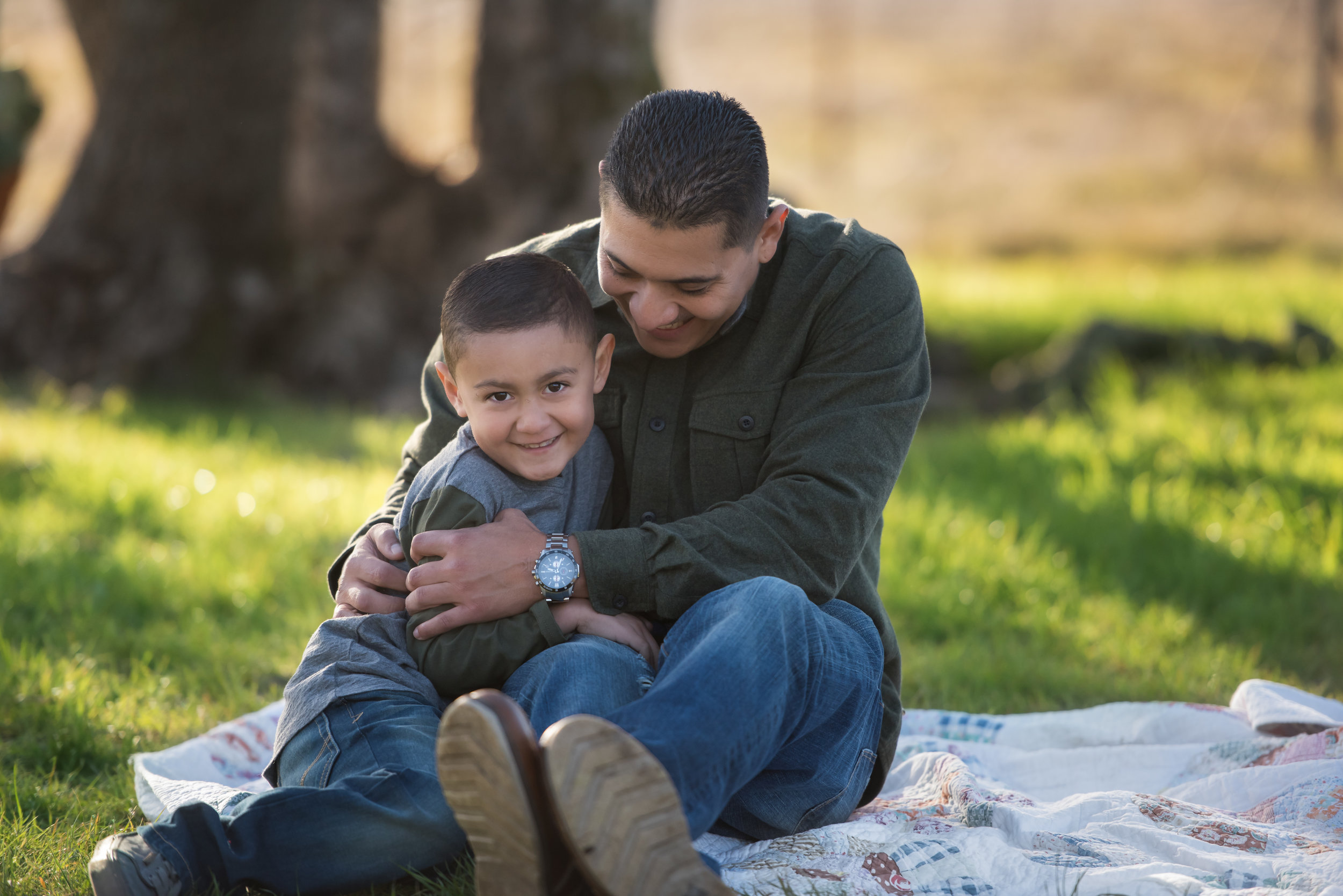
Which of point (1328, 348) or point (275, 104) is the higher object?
point (275, 104)

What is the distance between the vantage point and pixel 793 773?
7.97 ft

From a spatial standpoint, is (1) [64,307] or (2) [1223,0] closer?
(1) [64,307]

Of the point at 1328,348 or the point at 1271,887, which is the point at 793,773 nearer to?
the point at 1271,887

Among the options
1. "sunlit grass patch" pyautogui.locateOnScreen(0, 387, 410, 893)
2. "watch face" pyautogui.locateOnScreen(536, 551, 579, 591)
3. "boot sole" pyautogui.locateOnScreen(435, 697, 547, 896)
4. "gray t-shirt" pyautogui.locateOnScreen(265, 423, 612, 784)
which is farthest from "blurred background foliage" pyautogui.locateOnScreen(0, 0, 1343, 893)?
"watch face" pyautogui.locateOnScreen(536, 551, 579, 591)

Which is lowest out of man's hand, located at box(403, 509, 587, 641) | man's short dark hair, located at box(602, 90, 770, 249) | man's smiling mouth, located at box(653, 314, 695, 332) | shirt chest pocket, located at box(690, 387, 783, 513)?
man's hand, located at box(403, 509, 587, 641)

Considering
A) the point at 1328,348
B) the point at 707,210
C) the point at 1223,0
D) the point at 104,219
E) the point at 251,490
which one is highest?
the point at 1223,0

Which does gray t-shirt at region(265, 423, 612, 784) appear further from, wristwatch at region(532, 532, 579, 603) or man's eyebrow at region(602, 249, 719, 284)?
man's eyebrow at region(602, 249, 719, 284)

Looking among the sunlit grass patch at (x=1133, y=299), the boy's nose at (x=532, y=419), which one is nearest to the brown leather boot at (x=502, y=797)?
the boy's nose at (x=532, y=419)

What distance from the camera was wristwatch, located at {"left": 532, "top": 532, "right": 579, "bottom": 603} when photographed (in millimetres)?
2352

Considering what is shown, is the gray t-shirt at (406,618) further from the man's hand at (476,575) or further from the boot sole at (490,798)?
the boot sole at (490,798)

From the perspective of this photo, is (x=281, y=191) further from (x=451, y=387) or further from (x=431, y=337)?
(x=451, y=387)

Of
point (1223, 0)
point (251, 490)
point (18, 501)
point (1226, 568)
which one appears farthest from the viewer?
point (1223, 0)

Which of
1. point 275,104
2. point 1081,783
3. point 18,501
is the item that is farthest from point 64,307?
point 1081,783

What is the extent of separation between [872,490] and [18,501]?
4273 mm
